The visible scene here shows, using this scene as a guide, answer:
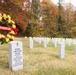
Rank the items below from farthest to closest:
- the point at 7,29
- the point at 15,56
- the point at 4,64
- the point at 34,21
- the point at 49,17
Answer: the point at 49,17, the point at 34,21, the point at 7,29, the point at 4,64, the point at 15,56

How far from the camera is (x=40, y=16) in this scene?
190 feet

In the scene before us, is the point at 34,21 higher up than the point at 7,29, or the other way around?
the point at 7,29

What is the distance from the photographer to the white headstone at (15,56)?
8.38 m

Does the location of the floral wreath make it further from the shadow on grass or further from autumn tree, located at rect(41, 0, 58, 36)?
autumn tree, located at rect(41, 0, 58, 36)

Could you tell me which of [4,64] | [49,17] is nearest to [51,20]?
[49,17]

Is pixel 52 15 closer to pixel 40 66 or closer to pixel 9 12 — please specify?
pixel 9 12

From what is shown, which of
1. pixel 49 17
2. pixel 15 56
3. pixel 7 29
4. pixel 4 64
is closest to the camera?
pixel 15 56

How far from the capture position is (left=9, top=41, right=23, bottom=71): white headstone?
330 inches

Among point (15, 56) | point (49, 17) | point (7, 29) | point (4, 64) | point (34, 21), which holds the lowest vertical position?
point (4, 64)

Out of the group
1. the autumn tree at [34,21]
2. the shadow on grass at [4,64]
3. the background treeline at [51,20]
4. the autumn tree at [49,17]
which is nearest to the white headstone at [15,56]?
the shadow on grass at [4,64]

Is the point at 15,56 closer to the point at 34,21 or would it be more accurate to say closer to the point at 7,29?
the point at 7,29

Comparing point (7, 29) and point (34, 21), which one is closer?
point (7, 29)

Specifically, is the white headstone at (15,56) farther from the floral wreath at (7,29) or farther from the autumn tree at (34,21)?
the autumn tree at (34,21)

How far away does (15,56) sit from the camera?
336 inches
